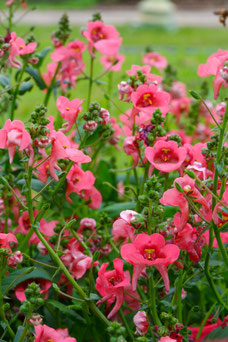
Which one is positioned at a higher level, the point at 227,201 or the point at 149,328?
the point at 227,201

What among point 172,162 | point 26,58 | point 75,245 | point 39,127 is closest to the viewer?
point 39,127

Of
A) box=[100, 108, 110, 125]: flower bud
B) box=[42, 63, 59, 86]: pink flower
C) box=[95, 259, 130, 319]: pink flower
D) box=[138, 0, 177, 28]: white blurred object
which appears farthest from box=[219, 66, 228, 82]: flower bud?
box=[138, 0, 177, 28]: white blurred object

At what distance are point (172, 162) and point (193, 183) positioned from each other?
0.11m

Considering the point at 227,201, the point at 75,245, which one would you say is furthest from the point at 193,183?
the point at 75,245

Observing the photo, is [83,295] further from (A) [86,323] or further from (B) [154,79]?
(B) [154,79]

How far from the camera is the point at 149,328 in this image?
3.17ft

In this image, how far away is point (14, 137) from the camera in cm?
91

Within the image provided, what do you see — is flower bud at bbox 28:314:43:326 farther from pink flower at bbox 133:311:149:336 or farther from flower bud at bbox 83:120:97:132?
flower bud at bbox 83:120:97:132

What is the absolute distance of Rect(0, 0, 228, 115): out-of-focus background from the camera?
5035 millimetres

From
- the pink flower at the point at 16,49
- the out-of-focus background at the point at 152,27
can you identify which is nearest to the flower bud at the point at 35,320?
the pink flower at the point at 16,49

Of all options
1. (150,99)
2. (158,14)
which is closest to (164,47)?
(158,14)

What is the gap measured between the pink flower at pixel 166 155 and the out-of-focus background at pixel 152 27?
8.30 ft

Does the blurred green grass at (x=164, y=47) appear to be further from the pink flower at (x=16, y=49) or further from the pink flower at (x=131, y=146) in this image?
the pink flower at (x=131, y=146)

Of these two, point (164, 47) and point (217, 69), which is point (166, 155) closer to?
point (217, 69)
